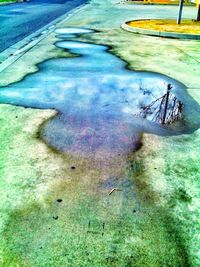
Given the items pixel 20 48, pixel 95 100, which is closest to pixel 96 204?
pixel 95 100

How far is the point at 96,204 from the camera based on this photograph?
8.80 ft

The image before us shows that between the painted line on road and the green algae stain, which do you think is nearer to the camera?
the green algae stain

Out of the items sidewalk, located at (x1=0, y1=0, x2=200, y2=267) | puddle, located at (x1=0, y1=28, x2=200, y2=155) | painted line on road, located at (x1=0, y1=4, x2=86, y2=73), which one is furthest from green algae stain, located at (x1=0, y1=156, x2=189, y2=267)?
painted line on road, located at (x1=0, y1=4, x2=86, y2=73)

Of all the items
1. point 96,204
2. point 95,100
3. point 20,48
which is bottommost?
point 20,48

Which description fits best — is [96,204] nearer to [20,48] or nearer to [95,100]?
[95,100]

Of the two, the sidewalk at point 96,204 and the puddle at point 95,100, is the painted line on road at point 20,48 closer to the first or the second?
the puddle at point 95,100

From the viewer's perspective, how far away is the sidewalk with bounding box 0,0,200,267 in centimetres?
221

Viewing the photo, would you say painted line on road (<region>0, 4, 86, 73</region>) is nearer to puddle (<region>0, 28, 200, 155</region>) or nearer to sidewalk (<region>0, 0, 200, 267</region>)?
puddle (<region>0, 28, 200, 155</region>)

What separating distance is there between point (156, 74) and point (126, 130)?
9.12ft

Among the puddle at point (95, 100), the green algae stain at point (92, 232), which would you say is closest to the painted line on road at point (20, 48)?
the puddle at point (95, 100)

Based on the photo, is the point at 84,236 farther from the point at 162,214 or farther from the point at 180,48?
the point at 180,48

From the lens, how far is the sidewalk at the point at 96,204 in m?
2.21

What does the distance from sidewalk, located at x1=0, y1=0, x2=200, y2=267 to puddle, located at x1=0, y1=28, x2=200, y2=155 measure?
238 millimetres

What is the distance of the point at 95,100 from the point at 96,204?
262 cm
